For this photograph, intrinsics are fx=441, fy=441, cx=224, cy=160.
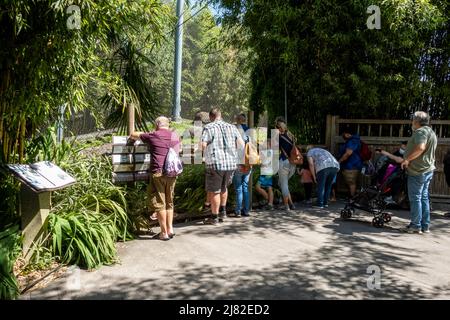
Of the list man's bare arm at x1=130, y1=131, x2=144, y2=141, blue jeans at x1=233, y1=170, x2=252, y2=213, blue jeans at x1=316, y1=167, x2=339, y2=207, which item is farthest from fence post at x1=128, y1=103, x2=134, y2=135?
blue jeans at x1=316, y1=167, x2=339, y2=207

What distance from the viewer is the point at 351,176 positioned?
25.9 feet

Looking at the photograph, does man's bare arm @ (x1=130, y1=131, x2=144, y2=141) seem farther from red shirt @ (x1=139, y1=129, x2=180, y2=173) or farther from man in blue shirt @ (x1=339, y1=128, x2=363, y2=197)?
man in blue shirt @ (x1=339, y1=128, x2=363, y2=197)

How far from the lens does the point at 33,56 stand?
429 centimetres

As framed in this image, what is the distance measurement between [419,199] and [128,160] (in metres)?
3.86

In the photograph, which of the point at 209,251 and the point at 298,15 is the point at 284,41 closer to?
the point at 298,15

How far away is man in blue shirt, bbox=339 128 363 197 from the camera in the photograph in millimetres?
7723

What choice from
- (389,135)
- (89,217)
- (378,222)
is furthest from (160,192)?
(389,135)

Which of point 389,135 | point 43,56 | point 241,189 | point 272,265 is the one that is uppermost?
point 43,56

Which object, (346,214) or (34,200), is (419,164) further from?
(34,200)

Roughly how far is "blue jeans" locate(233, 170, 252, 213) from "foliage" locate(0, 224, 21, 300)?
10.5ft

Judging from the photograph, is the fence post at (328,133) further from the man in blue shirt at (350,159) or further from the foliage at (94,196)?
the foliage at (94,196)

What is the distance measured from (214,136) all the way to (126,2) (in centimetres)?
210

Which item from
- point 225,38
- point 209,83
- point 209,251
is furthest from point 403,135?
point 209,83

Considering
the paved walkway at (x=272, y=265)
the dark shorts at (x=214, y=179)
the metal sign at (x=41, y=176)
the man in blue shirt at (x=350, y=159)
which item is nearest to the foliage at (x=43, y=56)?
the metal sign at (x=41, y=176)
